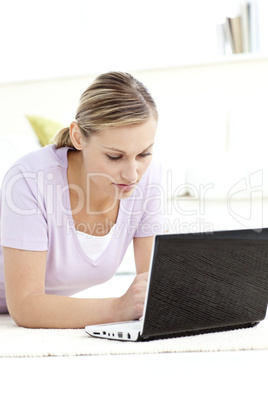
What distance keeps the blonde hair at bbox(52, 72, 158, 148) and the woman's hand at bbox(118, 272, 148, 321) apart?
1.16 ft

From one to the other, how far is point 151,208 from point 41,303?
1.48 feet

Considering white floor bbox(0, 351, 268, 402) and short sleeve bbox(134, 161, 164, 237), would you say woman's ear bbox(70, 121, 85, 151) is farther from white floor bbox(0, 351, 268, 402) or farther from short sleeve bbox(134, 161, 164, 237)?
white floor bbox(0, 351, 268, 402)

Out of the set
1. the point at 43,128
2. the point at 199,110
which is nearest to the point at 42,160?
the point at 43,128

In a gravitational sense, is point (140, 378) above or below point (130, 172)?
below

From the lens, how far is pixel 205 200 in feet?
8.95

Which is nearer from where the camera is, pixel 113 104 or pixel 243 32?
pixel 113 104

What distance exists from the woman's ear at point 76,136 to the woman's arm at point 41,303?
0.94 ft

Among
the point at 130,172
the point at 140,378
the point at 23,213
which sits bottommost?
the point at 140,378

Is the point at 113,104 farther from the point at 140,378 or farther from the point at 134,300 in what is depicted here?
the point at 140,378

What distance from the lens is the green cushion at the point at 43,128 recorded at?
3045 mm

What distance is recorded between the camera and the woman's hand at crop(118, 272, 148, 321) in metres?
1.26

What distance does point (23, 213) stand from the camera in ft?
4.59

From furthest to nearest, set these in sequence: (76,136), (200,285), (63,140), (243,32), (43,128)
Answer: (243,32) → (43,128) → (63,140) → (76,136) → (200,285)

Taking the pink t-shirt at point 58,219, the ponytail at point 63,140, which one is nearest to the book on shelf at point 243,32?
the pink t-shirt at point 58,219
